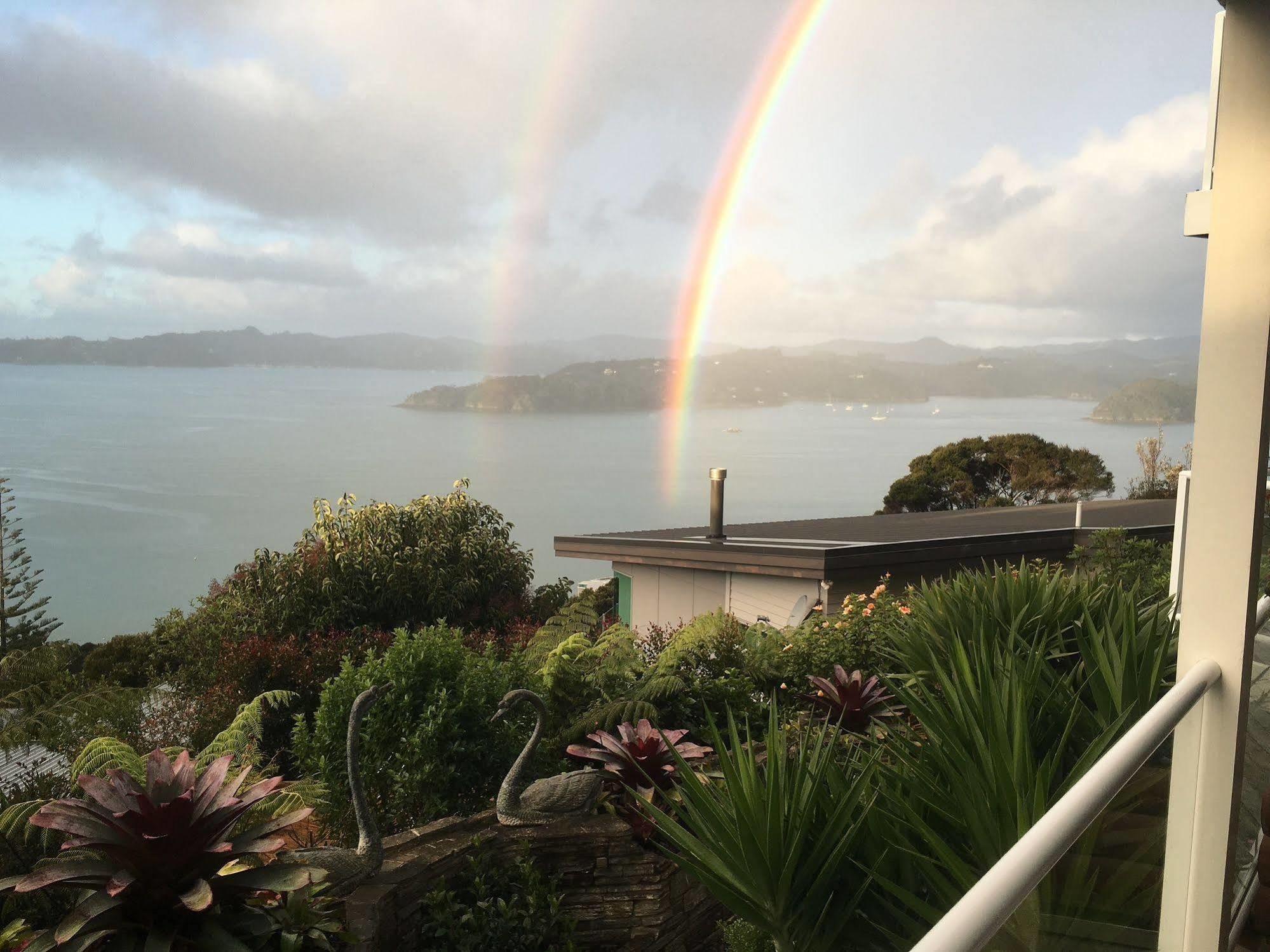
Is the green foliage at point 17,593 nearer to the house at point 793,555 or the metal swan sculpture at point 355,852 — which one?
the house at point 793,555

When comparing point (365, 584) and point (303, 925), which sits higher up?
point (303, 925)

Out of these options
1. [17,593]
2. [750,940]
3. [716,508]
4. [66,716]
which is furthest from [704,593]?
[17,593]

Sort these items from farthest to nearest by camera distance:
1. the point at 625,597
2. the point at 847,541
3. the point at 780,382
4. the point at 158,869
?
the point at 780,382
the point at 625,597
the point at 847,541
the point at 158,869

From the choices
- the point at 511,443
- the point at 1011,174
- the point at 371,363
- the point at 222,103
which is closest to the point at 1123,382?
the point at 1011,174

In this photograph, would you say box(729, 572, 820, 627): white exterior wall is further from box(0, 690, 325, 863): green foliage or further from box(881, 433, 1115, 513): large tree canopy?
box(881, 433, 1115, 513): large tree canopy

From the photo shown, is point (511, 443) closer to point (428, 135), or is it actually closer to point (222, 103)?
point (428, 135)

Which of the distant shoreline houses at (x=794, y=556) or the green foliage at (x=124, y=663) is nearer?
the distant shoreline houses at (x=794, y=556)

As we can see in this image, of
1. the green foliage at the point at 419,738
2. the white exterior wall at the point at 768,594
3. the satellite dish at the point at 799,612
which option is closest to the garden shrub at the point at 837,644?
the satellite dish at the point at 799,612

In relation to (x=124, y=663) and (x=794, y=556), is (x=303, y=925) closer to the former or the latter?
(x=794, y=556)
